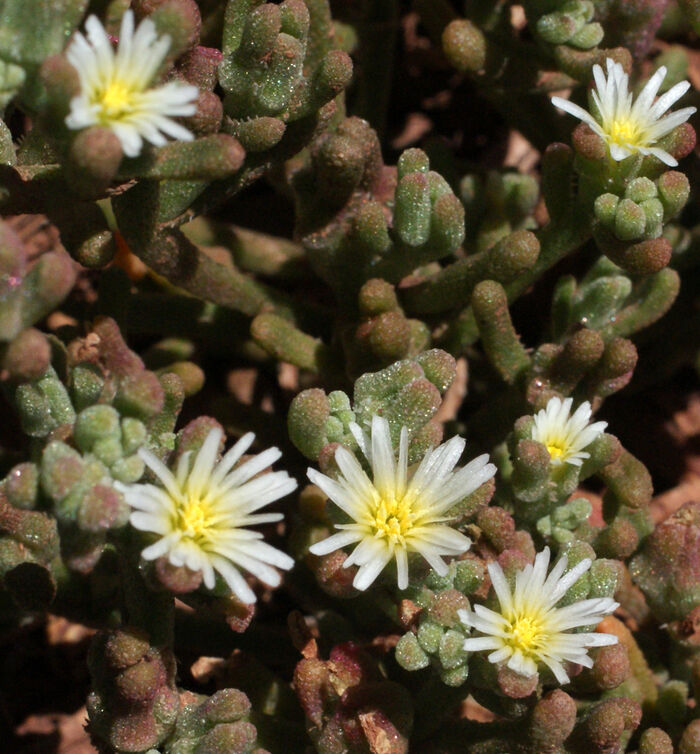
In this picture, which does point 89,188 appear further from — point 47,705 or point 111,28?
point 47,705

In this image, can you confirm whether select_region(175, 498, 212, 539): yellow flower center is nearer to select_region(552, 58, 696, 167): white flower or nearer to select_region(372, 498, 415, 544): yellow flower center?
select_region(372, 498, 415, 544): yellow flower center

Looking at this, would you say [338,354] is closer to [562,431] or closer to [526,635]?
[562,431]

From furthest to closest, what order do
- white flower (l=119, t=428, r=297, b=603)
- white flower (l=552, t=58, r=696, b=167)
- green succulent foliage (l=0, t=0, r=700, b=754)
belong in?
white flower (l=552, t=58, r=696, b=167) < green succulent foliage (l=0, t=0, r=700, b=754) < white flower (l=119, t=428, r=297, b=603)

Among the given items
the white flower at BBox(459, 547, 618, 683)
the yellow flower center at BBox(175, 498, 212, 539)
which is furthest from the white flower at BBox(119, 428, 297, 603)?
the white flower at BBox(459, 547, 618, 683)

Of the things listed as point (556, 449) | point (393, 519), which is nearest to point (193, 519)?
point (393, 519)

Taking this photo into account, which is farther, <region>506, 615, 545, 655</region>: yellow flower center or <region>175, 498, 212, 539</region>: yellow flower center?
<region>506, 615, 545, 655</region>: yellow flower center
